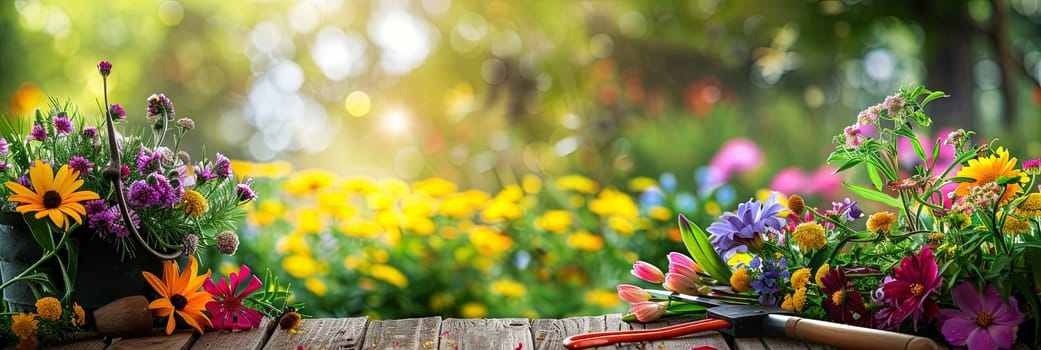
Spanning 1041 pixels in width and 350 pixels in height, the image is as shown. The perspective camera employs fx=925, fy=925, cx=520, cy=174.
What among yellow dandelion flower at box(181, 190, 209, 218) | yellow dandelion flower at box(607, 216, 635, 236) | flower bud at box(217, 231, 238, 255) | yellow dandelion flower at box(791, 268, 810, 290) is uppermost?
yellow dandelion flower at box(607, 216, 635, 236)

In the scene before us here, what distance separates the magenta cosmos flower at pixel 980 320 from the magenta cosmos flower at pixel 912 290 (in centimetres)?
3

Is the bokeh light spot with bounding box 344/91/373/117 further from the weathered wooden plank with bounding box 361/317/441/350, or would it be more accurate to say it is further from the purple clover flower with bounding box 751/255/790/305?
the purple clover flower with bounding box 751/255/790/305

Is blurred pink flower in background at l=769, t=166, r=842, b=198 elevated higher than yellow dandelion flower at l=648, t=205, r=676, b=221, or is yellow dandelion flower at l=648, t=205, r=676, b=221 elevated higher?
blurred pink flower in background at l=769, t=166, r=842, b=198

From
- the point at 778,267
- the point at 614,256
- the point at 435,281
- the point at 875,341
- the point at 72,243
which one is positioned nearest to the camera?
the point at 875,341

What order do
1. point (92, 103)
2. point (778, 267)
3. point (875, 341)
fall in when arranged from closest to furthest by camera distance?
point (875, 341)
point (778, 267)
point (92, 103)

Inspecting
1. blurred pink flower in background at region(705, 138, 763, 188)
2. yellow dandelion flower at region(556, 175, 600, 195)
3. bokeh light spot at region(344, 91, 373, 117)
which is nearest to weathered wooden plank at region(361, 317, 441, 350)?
yellow dandelion flower at region(556, 175, 600, 195)

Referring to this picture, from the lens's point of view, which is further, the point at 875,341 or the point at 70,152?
the point at 70,152

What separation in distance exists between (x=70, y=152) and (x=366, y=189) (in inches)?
44.2

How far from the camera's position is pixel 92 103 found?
13.7 ft

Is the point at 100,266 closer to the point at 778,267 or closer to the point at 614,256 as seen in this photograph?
the point at 778,267

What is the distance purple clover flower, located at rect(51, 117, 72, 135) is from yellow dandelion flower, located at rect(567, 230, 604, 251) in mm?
1296

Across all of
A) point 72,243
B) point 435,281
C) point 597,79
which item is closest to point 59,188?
point 72,243

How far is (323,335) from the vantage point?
4.65ft

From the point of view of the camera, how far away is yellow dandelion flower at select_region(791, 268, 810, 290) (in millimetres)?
1394
